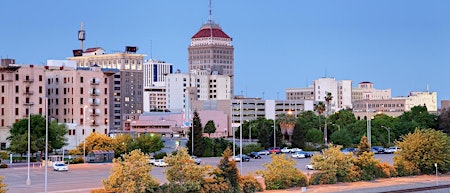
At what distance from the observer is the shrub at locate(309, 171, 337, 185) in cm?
6748

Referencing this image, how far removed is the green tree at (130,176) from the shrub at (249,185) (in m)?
8.94

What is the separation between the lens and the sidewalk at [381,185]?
62406 millimetres

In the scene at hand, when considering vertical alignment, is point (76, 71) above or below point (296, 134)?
above

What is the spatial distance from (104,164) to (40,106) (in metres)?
38.1

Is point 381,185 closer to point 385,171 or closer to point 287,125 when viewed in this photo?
point 385,171

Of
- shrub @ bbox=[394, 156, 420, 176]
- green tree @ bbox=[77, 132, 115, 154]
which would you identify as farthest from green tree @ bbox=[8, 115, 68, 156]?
shrub @ bbox=[394, 156, 420, 176]

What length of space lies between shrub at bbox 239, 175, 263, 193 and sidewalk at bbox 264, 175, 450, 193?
3.17 ft

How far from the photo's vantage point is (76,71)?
133 m

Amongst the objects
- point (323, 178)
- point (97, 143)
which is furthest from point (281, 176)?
point (97, 143)

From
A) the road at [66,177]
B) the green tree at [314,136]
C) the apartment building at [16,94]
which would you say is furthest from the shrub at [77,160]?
the green tree at [314,136]

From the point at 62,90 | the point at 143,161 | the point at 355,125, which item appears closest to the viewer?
the point at 143,161

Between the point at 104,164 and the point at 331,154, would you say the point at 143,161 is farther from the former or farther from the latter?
the point at 104,164

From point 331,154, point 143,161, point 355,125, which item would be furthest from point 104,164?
point 355,125

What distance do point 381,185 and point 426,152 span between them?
1265 centimetres
